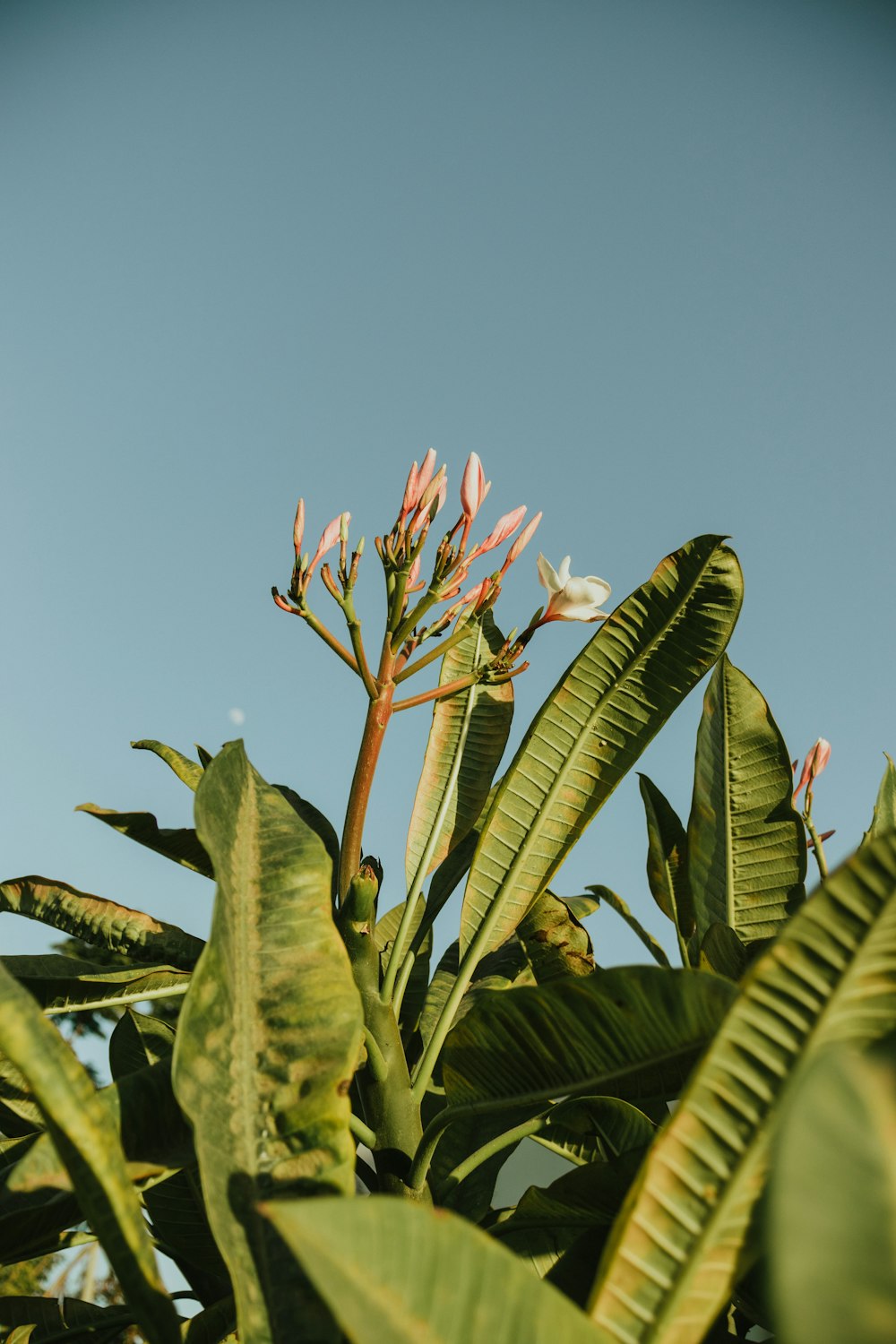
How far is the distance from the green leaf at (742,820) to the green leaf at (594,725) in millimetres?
131

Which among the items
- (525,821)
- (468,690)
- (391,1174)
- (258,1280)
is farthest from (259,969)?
(468,690)

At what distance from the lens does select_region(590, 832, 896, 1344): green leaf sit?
19.2 inches

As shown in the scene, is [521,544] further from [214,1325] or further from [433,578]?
[214,1325]

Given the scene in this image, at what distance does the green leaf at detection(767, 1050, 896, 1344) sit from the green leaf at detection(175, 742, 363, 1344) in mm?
388

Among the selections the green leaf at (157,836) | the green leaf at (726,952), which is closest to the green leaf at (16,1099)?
the green leaf at (157,836)

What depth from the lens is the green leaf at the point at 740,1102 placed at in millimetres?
488

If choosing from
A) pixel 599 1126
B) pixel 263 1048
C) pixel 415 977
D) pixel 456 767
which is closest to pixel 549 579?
pixel 456 767

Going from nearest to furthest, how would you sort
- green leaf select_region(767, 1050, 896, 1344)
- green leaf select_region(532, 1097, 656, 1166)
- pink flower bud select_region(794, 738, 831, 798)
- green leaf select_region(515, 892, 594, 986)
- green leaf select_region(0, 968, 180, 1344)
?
green leaf select_region(767, 1050, 896, 1344) → green leaf select_region(0, 968, 180, 1344) → green leaf select_region(532, 1097, 656, 1166) → green leaf select_region(515, 892, 594, 986) → pink flower bud select_region(794, 738, 831, 798)

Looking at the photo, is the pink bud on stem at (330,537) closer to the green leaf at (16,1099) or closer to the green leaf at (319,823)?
the green leaf at (319,823)

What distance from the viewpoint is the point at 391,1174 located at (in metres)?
0.94

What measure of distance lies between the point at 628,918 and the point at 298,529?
82 cm

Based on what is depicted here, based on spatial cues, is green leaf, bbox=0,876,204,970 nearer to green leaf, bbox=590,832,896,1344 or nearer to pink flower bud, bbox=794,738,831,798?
green leaf, bbox=590,832,896,1344

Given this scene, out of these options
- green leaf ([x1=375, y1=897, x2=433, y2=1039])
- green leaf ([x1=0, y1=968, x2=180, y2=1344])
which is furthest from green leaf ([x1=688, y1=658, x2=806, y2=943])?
green leaf ([x1=0, y1=968, x2=180, y2=1344])

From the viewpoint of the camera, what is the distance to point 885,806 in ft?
4.38
